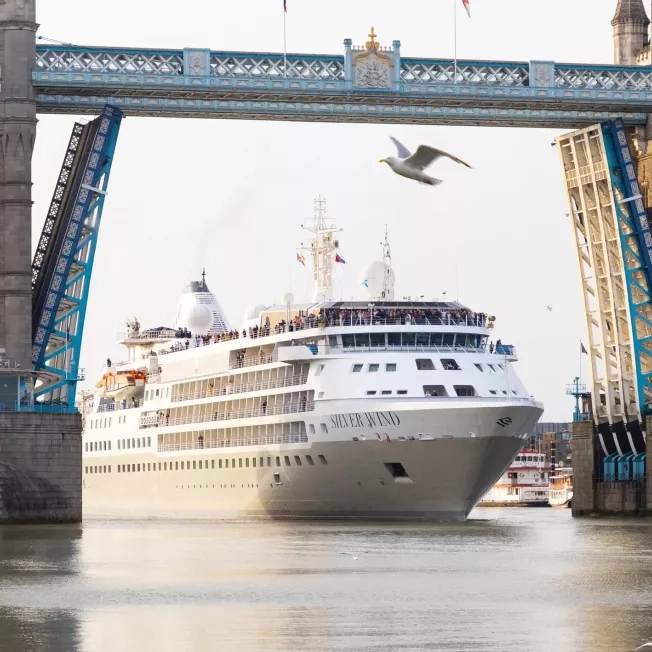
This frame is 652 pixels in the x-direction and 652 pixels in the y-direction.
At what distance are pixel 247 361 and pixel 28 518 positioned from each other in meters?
21.6

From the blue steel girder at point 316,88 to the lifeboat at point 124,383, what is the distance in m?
31.8

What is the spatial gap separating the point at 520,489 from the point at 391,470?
67812mm

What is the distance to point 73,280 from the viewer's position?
7581 centimetres

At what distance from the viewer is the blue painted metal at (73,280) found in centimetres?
7444

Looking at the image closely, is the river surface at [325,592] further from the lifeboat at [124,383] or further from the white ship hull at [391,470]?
the lifeboat at [124,383]

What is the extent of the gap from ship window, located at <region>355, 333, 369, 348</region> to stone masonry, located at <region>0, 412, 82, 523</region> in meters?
15.9

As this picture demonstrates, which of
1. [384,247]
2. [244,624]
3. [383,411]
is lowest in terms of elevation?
[244,624]

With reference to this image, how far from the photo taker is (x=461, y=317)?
275 ft

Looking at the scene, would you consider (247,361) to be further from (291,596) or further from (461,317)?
(291,596)

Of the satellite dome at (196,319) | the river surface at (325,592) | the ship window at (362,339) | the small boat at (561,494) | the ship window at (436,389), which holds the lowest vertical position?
the river surface at (325,592)

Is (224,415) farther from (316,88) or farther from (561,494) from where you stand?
(561,494)

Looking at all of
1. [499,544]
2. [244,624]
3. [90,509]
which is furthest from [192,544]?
[90,509]

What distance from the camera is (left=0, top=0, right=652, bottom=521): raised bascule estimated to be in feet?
239

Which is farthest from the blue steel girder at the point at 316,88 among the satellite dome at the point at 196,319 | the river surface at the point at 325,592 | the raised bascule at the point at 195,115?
the satellite dome at the point at 196,319
